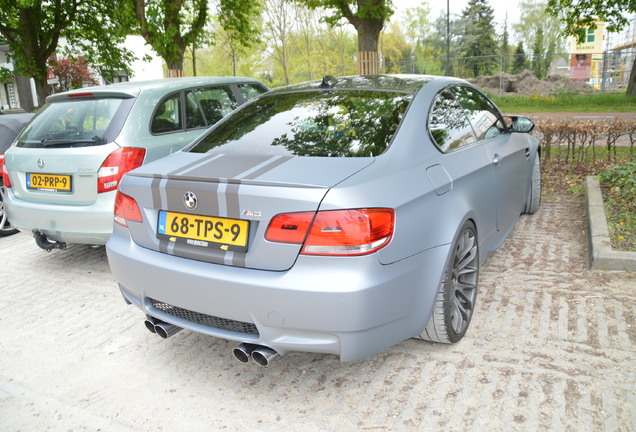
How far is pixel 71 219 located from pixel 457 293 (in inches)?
127

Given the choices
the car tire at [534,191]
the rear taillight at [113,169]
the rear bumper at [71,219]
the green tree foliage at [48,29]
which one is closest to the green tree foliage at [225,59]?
the green tree foliage at [48,29]

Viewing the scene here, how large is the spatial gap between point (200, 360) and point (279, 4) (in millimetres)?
39283

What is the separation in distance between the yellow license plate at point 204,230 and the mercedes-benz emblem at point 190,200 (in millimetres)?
59

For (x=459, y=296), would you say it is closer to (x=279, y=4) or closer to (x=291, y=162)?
(x=291, y=162)

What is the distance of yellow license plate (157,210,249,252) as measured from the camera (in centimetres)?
265

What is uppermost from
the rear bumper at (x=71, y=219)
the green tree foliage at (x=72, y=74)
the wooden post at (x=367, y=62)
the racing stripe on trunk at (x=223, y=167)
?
the green tree foliage at (x=72, y=74)

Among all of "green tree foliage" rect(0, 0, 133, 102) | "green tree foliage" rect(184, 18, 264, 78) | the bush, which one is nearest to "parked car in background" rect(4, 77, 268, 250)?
the bush

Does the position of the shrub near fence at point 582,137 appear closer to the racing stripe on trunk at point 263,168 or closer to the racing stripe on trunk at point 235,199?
the racing stripe on trunk at point 263,168

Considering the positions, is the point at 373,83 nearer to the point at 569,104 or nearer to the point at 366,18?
the point at 366,18

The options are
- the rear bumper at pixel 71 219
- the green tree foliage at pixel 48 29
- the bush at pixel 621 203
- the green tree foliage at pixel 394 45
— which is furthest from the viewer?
the green tree foliage at pixel 394 45

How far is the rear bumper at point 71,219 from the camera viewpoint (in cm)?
454

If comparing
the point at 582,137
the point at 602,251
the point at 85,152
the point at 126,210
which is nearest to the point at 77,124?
the point at 85,152

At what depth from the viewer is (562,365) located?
10.1 ft

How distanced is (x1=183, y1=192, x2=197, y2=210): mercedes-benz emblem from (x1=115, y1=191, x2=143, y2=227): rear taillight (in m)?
0.41
